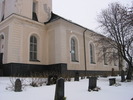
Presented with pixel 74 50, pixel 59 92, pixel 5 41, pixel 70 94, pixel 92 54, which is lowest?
pixel 70 94

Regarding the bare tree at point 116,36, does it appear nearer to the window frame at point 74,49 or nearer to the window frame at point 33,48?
the window frame at point 74,49

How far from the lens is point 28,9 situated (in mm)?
20312

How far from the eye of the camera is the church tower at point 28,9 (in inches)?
765

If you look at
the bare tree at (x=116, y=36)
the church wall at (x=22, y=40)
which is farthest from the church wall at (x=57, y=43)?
the bare tree at (x=116, y=36)

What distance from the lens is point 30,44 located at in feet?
65.8

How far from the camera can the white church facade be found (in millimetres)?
17922

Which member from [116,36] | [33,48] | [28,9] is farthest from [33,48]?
[116,36]

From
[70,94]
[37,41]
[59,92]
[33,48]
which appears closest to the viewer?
[59,92]

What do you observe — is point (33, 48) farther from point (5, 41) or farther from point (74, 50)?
point (74, 50)

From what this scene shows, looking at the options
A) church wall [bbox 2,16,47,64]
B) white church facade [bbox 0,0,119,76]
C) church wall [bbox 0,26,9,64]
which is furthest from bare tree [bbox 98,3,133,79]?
church wall [bbox 0,26,9,64]

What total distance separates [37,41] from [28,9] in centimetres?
443

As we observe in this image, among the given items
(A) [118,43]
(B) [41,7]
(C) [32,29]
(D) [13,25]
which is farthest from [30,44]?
(A) [118,43]

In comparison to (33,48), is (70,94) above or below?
below

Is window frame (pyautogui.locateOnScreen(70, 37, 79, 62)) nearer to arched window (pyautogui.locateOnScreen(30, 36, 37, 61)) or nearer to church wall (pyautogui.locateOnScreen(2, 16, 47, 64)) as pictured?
church wall (pyautogui.locateOnScreen(2, 16, 47, 64))
